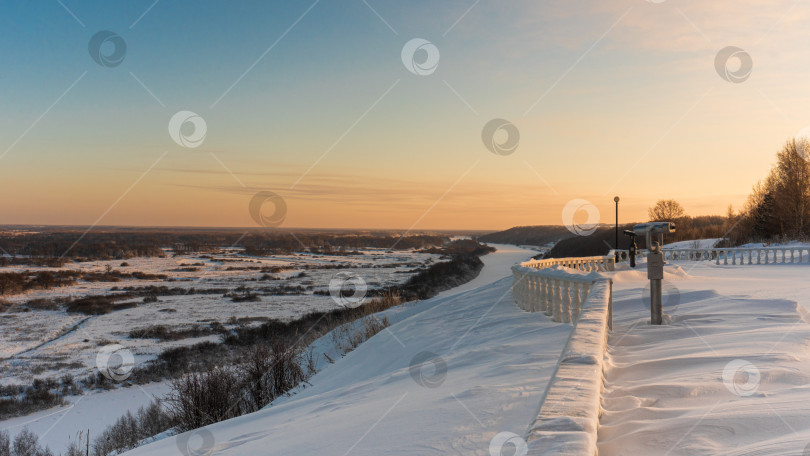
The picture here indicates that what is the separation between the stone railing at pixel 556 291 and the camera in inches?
313

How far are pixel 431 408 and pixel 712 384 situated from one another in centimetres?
223

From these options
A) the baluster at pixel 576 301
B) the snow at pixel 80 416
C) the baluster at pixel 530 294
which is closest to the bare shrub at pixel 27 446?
the snow at pixel 80 416

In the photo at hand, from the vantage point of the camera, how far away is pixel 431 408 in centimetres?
463

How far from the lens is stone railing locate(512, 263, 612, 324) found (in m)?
7.95

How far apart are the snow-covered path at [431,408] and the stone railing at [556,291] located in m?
0.27

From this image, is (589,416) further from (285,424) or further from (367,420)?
(285,424)

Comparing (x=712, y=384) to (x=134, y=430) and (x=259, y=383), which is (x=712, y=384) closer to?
(x=259, y=383)

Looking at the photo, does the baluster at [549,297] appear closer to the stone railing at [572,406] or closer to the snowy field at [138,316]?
the stone railing at [572,406]

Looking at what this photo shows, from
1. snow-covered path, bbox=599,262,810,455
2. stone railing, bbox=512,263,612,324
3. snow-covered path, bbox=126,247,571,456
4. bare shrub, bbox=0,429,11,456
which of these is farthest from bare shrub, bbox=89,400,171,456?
snow-covered path, bbox=599,262,810,455

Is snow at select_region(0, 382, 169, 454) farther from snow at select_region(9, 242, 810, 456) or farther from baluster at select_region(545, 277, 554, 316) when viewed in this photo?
baluster at select_region(545, 277, 554, 316)

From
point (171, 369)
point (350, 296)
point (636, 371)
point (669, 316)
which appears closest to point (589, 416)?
point (636, 371)

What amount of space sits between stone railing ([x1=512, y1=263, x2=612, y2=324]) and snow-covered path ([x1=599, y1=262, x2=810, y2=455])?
0.98m

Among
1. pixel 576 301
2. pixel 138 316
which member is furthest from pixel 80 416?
pixel 138 316

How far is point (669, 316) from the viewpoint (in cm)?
691
